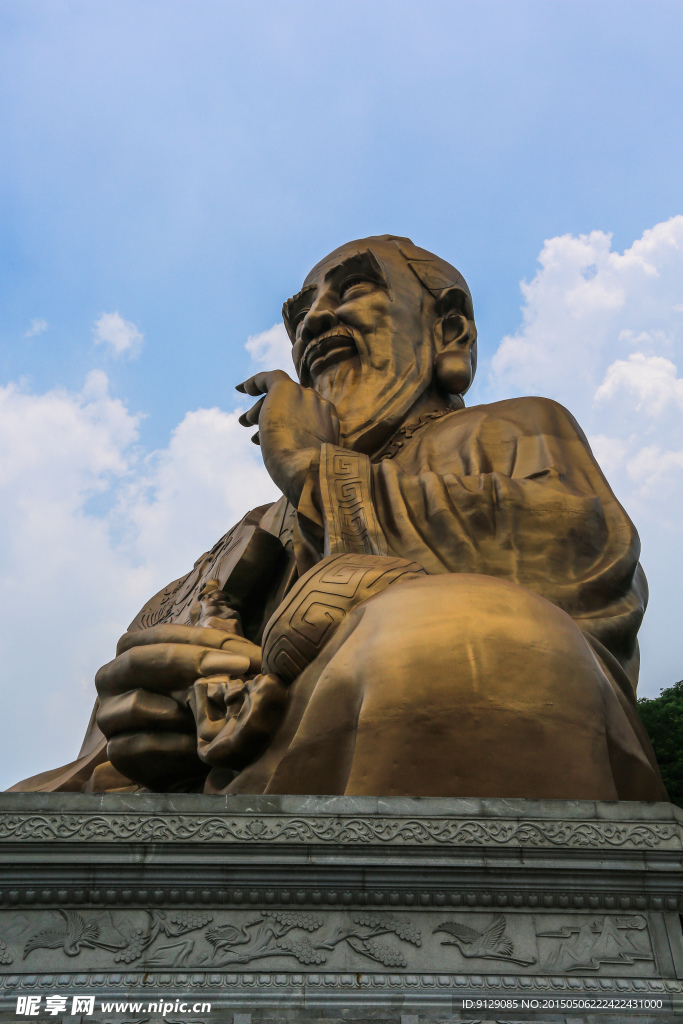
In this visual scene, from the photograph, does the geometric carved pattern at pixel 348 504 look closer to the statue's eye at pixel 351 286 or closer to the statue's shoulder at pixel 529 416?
the statue's shoulder at pixel 529 416

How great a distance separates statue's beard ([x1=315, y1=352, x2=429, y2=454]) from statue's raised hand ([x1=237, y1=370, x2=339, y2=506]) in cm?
19

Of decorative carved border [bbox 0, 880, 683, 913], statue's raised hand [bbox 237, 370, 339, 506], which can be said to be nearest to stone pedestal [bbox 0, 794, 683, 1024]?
decorative carved border [bbox 0, 880, 683, 913]

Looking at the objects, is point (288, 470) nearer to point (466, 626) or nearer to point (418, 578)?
point (418, 578)

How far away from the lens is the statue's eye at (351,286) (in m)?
6.75

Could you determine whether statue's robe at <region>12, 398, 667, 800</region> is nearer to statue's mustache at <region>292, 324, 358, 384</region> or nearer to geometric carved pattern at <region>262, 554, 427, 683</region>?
geometric carved pattern at <region>262, 554, 427, 683</region>

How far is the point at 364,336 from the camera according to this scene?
6.48 metres

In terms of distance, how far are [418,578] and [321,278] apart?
3750 mm

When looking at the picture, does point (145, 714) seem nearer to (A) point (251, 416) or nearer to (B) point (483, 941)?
(A) point (251, 416)

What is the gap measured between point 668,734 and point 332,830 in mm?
10059

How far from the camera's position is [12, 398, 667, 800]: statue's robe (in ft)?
10.1

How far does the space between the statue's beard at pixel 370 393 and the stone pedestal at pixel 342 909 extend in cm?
355

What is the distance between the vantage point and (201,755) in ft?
13.0

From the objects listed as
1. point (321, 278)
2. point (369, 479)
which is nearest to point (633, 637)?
point (369, 479)

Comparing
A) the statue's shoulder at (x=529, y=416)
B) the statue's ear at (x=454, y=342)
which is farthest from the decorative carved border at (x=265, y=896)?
the statue's ear at (x=454, y=342)
